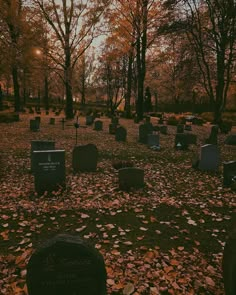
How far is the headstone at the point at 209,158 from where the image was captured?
9.98 meters

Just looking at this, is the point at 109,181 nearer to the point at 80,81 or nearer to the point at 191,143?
the point at 191,143

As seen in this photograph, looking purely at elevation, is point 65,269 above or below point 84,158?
below

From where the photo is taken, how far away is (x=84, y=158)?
9.71 meters

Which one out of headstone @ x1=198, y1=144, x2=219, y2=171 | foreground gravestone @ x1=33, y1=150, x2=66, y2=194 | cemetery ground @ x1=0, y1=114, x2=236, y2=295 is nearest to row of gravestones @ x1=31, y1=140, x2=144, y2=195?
foreground gravestone @ x1=33, y1=150, x2=66, y2=194

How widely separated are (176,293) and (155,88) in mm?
54260

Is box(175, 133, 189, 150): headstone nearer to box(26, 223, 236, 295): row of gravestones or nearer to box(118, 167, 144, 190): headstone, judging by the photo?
box(118, 167, 144, 190): headstone

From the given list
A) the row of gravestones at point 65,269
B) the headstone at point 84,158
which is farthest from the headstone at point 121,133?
the row of gravestones at point 65,269

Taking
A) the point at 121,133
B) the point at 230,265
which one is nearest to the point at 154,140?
the point at 121,133

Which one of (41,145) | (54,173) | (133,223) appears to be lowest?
(133,223)

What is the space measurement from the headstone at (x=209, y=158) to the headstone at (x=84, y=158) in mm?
3793

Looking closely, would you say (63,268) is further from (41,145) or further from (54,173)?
(41,145)

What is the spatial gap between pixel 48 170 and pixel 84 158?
2.21 metres

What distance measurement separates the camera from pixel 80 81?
57938 mm

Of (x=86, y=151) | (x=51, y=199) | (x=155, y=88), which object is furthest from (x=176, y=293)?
(x=155, y=88)
